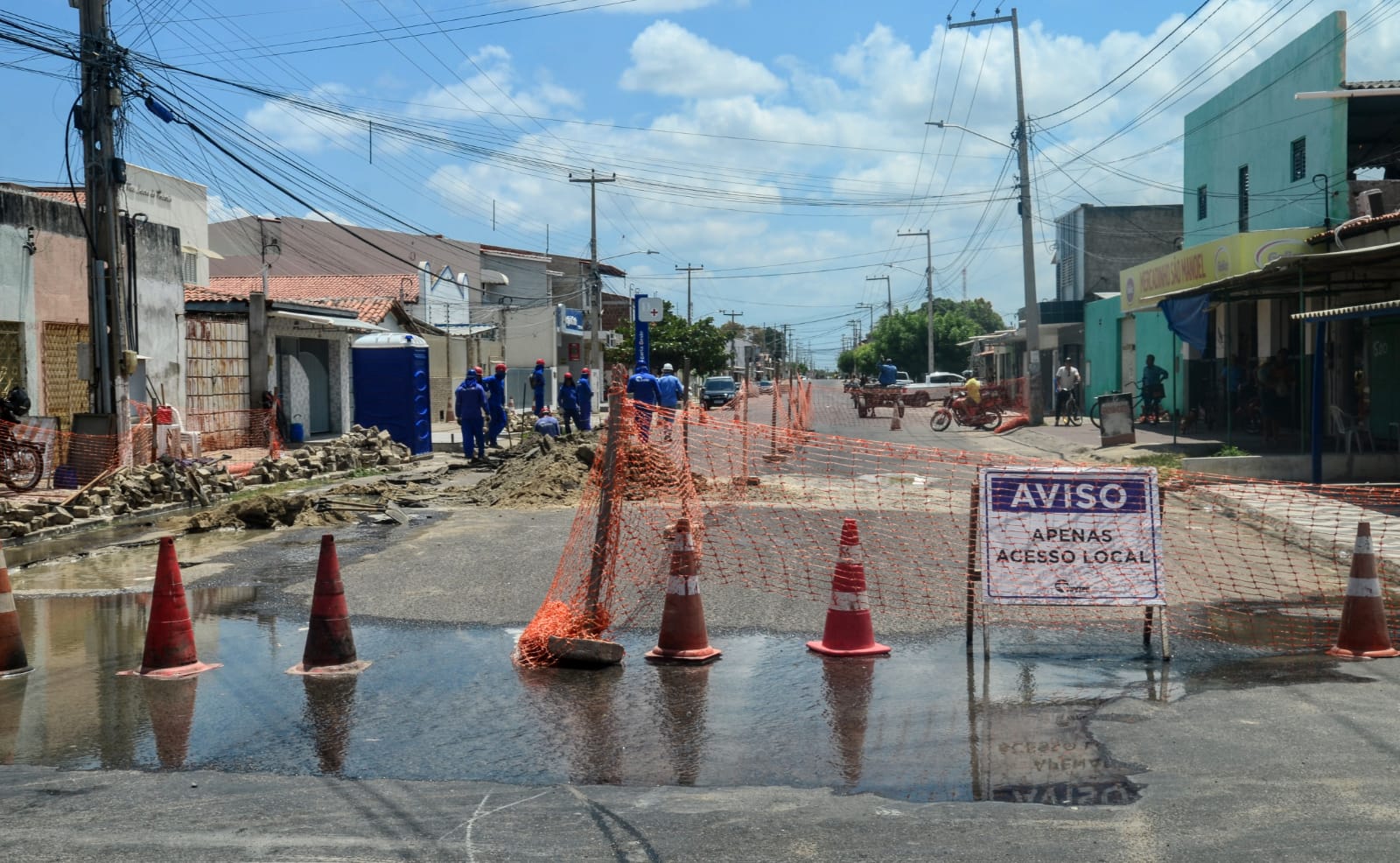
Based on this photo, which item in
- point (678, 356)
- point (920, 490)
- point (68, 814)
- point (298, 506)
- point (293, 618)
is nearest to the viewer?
point (68, 814)

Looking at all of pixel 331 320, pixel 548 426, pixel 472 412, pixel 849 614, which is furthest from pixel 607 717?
pixel 331 320

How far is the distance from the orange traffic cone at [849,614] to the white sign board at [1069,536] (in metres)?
0.74

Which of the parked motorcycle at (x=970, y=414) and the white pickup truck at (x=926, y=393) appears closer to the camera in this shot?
the parked motorcycle at (x=970, y=414)

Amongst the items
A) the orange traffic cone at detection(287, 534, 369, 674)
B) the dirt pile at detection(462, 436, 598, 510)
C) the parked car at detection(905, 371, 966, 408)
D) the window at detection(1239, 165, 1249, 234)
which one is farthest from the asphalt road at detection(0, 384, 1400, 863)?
the parked car at detection(905, 371, 966, 408)

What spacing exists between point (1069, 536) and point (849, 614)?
1.41m

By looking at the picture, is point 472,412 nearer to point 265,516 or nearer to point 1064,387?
point 265,516

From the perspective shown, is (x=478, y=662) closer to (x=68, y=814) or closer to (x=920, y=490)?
(x=68, y=814)

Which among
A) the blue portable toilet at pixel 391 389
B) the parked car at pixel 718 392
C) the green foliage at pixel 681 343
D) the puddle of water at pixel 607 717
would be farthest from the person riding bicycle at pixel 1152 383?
the green foliage at pixel 681 343

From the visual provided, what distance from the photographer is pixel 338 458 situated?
21.7 meters

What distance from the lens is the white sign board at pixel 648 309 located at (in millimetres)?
22469

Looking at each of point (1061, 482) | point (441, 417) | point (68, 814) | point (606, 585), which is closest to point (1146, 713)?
point (1061, 482)

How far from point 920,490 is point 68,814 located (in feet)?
43.6

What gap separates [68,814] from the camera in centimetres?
483

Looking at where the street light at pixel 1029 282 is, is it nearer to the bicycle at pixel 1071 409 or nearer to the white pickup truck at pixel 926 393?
the bicycle at pixel 1071 409
